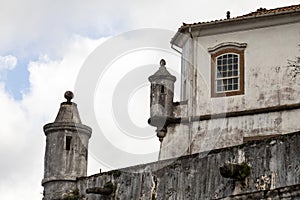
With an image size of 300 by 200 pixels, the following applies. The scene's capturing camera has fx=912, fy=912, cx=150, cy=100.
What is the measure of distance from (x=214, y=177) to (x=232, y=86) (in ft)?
29.6

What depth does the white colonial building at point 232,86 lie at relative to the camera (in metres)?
25.3

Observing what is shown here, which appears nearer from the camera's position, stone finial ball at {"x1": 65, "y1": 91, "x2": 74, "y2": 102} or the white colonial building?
stone finial ball at {"x1": 65, "y1": 91, "x2": 74, "y2": 102}

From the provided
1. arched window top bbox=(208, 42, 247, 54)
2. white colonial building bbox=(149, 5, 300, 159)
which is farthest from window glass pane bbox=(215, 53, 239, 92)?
arched window top bbox=(208, 42, 247, 54)

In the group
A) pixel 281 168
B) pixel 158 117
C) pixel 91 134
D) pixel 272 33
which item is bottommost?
pixel 281 168

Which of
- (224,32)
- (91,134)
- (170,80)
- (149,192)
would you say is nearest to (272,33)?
(224,32)

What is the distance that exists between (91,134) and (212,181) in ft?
16.3

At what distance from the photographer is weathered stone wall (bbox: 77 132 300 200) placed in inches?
637

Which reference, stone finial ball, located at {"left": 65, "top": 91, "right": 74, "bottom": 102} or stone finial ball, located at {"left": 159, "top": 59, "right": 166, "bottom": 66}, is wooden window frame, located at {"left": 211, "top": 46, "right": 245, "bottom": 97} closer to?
stone finial ball, located at {"left": 159, "top": 59, "right": 166, "bottom": 66}

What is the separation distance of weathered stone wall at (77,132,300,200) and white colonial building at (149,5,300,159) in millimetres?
6008

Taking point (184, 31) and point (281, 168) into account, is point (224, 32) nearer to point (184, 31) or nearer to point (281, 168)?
point (184, 31)

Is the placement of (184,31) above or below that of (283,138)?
above

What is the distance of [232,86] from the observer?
1036 inches

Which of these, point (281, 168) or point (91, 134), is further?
point (91, 134)

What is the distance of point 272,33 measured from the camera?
85.6 feet
